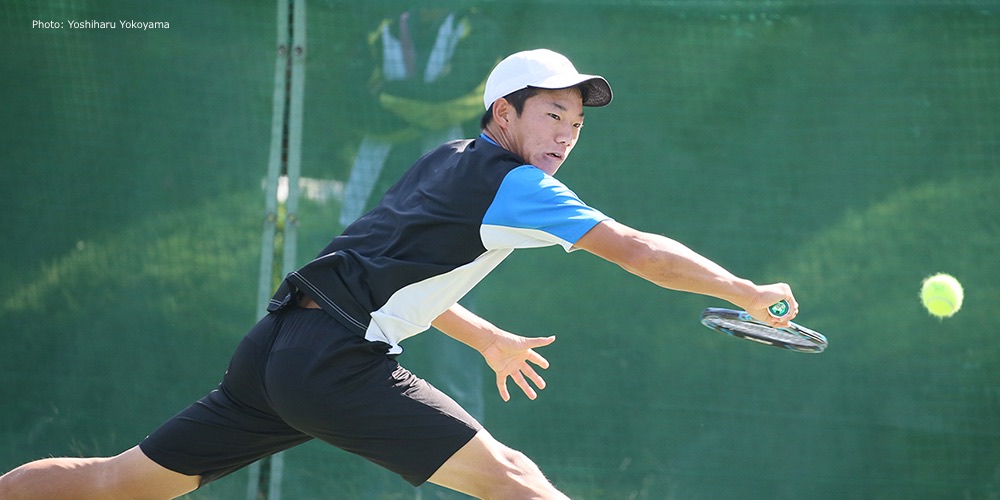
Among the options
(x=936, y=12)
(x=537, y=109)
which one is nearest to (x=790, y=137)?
(x=936, y=12)

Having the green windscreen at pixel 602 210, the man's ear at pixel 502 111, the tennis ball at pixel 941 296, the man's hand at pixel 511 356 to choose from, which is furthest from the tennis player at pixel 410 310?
the tennis ball at pixel 941 296

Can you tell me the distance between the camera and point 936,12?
18.0ft

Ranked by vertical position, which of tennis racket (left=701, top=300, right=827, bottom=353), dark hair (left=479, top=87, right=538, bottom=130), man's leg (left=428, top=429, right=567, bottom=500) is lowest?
man's leg (left=428, top=429, right=567, bottom=500)

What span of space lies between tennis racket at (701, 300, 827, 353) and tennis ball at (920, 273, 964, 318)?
1.57m

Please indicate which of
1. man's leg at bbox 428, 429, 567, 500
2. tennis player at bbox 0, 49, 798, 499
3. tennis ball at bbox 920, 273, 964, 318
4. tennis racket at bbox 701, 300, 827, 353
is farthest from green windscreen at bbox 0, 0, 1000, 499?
man's leg at bbox 428, 429, 567, 500

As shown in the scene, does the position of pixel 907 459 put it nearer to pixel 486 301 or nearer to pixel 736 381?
pixel 736 381

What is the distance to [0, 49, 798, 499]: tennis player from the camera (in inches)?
124

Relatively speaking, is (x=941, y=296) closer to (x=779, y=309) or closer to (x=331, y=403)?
(x=779, y=309)

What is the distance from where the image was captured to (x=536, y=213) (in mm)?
3133

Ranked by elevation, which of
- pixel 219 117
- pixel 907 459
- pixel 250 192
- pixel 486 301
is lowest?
pixel 907 459

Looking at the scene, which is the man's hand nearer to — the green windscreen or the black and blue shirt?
the black and blue shirt

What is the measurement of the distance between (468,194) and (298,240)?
258 cm

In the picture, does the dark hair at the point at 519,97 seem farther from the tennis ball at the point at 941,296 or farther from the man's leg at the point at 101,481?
the tennis ball at the point at 941,296

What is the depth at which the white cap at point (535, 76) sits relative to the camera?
3.44 metres
